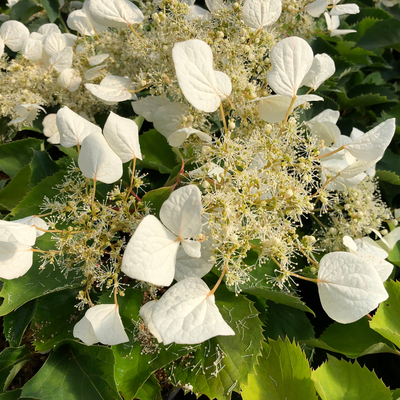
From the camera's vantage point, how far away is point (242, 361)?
58 centimetres

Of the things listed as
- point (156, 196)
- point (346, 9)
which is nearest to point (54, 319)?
point (156, 196)

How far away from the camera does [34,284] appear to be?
0.59 metres

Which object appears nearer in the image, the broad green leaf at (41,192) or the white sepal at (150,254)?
the white sepal at (150,254)

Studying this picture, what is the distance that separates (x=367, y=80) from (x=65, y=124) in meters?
1.10

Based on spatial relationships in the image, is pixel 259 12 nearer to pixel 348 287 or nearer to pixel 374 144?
pixel 374 144

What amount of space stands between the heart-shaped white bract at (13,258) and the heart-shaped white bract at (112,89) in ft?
1.08

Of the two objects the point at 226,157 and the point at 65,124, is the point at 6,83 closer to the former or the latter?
the point at 65,124

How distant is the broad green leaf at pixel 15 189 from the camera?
0.86m

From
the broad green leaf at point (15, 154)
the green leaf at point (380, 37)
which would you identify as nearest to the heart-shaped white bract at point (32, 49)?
the broad green leaf at point (15, 154)

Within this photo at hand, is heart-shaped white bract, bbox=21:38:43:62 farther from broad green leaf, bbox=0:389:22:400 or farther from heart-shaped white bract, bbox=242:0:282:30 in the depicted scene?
broad green leaf, bbox=0:389:22:400

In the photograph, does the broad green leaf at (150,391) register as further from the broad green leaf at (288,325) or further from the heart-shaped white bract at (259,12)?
the heart-shaped white bract at (259,12)

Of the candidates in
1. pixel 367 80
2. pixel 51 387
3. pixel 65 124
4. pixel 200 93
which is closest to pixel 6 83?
pixel 65 124

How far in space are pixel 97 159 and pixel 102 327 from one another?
246 mm

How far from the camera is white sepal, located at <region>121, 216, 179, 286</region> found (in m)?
0.40
